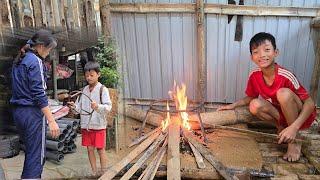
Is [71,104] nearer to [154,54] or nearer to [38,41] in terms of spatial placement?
[38,41]

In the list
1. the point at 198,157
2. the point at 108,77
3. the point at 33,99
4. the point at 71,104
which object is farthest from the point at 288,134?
the point at 33,99

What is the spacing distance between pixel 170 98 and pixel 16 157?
272cm

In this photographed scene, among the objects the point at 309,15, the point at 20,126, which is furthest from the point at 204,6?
the point at 20,126

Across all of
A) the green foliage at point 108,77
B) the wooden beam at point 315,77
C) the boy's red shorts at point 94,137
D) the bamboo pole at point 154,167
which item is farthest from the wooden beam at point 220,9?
the bamboo pole at point 154,167

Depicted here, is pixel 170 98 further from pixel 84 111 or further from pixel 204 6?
pixel 84 111

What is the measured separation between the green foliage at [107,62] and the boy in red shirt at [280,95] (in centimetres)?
176

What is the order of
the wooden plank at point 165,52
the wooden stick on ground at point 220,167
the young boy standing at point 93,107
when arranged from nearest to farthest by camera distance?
the wooden stick on ground at point 220,167 → the young boy standing at point 93,107 → the wooden plank at point 165,52

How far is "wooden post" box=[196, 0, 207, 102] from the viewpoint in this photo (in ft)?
17.3

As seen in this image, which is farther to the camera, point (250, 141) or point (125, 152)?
point (250, 141)

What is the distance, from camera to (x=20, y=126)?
3346mm

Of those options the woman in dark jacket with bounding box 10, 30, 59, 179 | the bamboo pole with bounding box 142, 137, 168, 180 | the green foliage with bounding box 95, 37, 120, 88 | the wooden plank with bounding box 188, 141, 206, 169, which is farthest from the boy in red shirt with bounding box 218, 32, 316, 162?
the woman in dark jacket with bounding box 10, 30, 59, 179

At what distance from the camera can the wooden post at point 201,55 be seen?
17.3ft

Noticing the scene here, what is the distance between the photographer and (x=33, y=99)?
3229mm

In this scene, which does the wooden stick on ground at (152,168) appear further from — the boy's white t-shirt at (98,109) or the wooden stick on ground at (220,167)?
the boy's white t-shirt at (98,109)
